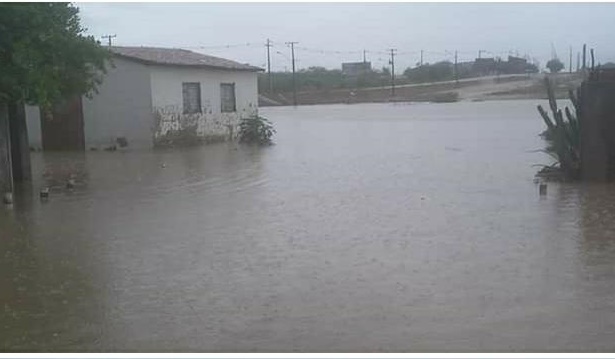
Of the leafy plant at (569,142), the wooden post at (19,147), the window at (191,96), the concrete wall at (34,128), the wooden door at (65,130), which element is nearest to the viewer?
the leafy plant at (569,142)

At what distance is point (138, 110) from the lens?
26047 mm

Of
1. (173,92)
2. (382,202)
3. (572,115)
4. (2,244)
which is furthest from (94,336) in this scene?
(173,92)

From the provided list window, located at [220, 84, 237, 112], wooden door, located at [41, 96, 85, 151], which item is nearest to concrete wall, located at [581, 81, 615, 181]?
wooden door, located at [41, 96, 85, 151]

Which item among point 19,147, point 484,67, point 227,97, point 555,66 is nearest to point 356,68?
point 484,67

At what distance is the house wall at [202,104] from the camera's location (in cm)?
2623

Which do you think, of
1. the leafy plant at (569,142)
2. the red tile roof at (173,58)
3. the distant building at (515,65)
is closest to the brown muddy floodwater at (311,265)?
the leafy plant at (569,142)

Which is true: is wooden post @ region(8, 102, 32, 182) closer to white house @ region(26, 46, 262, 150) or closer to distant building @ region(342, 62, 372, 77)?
white house @ region(26, 46, 262, 150)

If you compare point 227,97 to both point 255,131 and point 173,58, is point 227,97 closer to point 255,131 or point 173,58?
point 255,131

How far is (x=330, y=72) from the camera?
8938 cm

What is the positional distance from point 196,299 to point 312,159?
572 inches

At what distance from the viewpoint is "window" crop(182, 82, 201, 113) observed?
27.7 m

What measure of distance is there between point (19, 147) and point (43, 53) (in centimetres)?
407

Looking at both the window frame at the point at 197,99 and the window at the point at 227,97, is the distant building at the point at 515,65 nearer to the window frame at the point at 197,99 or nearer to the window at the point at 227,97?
the window at the point at 227,97

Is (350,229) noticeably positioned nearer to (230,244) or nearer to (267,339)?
(230,244)
